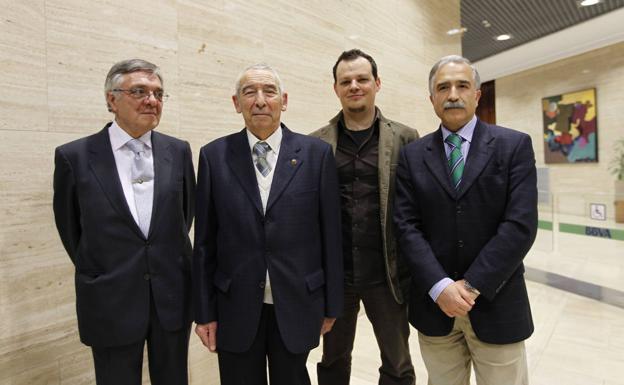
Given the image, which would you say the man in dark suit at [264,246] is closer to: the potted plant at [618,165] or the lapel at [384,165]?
the lapel at [384,165]

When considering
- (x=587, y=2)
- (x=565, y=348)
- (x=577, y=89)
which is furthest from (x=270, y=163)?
(x=577, y=89)

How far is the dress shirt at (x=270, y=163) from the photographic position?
1741 millimetres

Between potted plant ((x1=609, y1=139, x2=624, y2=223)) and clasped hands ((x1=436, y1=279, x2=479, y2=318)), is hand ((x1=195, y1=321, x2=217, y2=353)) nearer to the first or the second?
clasped hands ((x1=436, y1=279, x2=479, y2=318))

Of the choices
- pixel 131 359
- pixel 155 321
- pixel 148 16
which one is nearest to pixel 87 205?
pixel 155 321

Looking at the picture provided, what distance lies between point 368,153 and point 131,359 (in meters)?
1.48

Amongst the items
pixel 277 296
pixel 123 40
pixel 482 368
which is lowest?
pixel 482 368

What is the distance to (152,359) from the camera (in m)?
1.83

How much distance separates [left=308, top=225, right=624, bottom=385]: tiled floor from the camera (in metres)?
3.18

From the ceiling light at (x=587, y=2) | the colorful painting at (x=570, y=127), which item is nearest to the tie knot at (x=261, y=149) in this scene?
the ceiling light at (x=587, y=2)

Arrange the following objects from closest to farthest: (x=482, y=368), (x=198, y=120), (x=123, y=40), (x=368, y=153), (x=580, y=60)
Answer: (x=482, y=368) < (x=368, y=153) < (x=123, y=40) < (x=198, y=120) < (x=580, y=60)

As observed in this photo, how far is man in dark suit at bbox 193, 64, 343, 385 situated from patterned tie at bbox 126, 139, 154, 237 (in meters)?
0.22

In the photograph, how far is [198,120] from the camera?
293 cm

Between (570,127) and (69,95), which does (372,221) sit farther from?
(570,127)

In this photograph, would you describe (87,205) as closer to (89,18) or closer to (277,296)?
(277,296)
